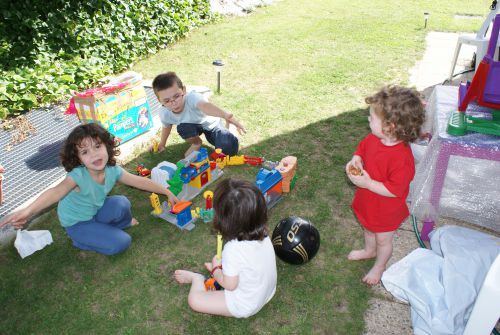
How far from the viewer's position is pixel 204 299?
3.17 meters

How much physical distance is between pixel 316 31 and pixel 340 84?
3.57 m

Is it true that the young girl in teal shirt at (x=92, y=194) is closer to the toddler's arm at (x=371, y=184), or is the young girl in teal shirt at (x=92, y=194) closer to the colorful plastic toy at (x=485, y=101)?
the toddler's arm at (x=371, y=184)

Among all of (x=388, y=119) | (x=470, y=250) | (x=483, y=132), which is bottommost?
(x=470, y=250)

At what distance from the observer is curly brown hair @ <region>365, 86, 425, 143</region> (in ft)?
9.32

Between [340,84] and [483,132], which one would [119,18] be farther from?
[483,132]

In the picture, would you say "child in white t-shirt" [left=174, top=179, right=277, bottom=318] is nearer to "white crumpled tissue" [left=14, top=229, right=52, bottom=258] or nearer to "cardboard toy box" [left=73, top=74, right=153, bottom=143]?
"white crumpled tissue" [left=14, top=229, right=52, bottom=258]

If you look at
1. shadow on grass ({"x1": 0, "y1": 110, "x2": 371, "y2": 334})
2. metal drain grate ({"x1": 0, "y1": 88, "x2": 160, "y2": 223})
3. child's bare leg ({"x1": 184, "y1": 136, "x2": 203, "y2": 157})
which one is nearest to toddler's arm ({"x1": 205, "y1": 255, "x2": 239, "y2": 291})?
shadow on grass ({"x1": 0, "y1": 110, "x2": 371, "y2": 334})

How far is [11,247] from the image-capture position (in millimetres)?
Answer: 4016

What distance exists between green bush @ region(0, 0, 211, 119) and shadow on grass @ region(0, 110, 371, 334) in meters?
3.12

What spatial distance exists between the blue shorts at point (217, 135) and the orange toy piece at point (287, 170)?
0.90m

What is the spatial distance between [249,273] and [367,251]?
1.43m

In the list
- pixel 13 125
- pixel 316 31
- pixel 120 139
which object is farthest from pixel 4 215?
pixel 316 31

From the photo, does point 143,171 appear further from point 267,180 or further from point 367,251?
point 367,251

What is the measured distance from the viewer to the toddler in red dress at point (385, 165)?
286cm
